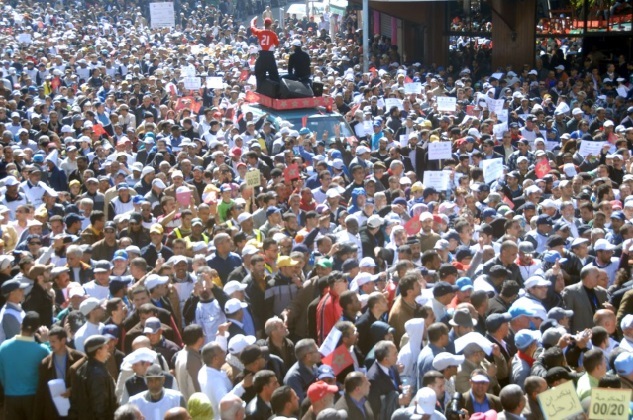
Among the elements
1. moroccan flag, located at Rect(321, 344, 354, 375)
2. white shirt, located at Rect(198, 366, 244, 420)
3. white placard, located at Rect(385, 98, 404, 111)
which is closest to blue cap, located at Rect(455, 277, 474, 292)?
moroccan flag, located at Rect(321, 344, 354, 375)

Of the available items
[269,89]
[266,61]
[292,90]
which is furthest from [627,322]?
[266,61]

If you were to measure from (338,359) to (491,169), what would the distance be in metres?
6.40

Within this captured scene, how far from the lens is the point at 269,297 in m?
10.0

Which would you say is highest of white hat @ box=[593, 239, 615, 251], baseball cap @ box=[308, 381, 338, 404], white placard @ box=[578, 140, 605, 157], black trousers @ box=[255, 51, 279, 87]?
black trousers @ box=[255, 51, 279, 87]

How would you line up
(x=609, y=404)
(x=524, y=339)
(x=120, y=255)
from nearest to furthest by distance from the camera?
(x=609, y=404) < (x=524, y=339) < (x=120, y=255)

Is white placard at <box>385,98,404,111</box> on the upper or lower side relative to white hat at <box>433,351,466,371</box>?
upper

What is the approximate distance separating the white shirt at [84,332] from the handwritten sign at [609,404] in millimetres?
3923

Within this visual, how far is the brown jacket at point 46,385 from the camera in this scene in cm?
813

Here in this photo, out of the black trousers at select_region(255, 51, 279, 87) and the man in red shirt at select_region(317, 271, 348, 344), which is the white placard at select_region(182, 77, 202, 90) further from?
the man in red shirt at select_region(317, 271, 348, 344)

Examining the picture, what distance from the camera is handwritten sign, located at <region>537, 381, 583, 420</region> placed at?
21.5 feet

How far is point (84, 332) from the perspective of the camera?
8.56m

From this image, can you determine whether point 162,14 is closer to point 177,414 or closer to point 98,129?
point 98,129

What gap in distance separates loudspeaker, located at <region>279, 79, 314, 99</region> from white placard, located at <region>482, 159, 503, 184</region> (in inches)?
199

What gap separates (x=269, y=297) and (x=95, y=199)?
4.40 metres
